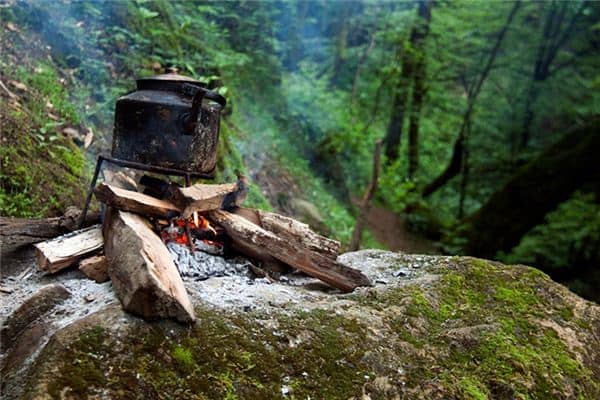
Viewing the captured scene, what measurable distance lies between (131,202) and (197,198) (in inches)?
13.7

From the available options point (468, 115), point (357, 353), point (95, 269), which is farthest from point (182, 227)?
point (468, 115)

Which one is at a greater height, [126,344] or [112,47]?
[112,47]

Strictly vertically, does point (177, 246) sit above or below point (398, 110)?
above

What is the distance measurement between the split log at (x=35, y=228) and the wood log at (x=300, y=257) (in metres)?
0.92

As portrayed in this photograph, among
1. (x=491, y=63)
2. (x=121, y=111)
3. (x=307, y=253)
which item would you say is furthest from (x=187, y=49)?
(x=491, y=63)

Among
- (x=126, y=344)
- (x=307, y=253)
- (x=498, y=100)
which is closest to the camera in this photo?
(x=126, y=344)

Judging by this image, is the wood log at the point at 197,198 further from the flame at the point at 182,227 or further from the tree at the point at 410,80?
the tree at the point at 410,80

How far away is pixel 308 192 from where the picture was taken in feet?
29.9

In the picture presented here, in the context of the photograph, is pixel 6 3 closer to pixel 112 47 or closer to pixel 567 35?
pixel 112 47

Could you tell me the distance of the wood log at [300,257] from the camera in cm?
277

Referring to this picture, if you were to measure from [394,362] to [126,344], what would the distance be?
1146mm

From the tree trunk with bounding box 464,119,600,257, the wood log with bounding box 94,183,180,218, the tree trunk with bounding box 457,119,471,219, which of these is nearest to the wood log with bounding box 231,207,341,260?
the wood log with bounding box 94,183,180,218

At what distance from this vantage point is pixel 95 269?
2340mm

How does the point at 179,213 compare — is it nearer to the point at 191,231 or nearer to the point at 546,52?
the point at 191,231
